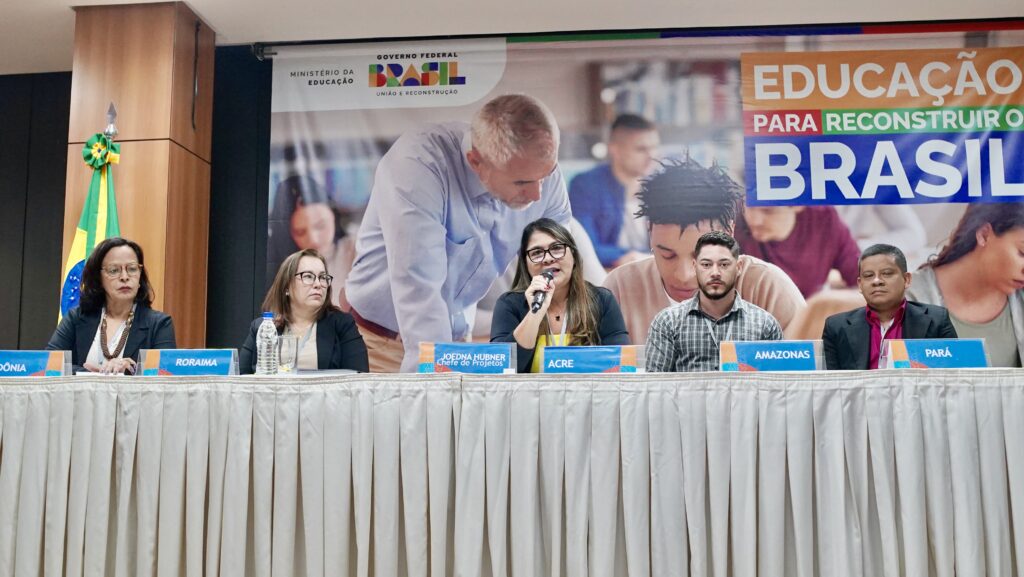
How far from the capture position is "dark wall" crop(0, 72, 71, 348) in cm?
419

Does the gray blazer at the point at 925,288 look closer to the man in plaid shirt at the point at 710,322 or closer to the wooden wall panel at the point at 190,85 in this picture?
the man in plaid shirt at the point at 710,322

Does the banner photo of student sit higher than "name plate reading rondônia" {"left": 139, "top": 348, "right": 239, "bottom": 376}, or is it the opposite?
the banner photo of student

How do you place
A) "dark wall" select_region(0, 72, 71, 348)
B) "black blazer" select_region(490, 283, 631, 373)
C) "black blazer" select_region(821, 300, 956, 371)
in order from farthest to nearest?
1. "dark wall" select_region(0, 72, 71, 348)
2. "black blazer" select_region(490, 283, 631, 373)
3. "black blazer" select_region(821, 300, 956, 371)

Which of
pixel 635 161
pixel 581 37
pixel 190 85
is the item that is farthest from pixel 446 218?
pixel 190 85

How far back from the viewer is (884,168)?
3.67m

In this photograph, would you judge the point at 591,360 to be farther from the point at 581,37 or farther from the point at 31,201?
the point at 31,201

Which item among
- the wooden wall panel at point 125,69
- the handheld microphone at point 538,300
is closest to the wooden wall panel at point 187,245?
the wooden wall panel at point 125,69

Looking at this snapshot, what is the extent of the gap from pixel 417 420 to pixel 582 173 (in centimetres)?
242

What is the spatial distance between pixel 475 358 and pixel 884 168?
2709mm

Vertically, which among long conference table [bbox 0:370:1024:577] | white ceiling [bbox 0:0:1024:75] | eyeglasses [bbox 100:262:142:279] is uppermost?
white ceiling [bbox 0:0:1024:75]

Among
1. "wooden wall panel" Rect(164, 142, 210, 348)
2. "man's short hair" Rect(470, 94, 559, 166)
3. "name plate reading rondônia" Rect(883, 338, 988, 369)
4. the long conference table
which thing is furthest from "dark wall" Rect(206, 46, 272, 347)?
"name plate reading rondônia" Rect(883, 338, 988, 369)

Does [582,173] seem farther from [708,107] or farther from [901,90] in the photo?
[901,90]

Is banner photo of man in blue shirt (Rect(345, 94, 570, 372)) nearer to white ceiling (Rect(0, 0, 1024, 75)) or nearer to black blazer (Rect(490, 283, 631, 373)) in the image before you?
white ceiling (Rect(0, 0, 1024, 75))

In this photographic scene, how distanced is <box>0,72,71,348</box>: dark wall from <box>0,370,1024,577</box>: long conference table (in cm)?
292
